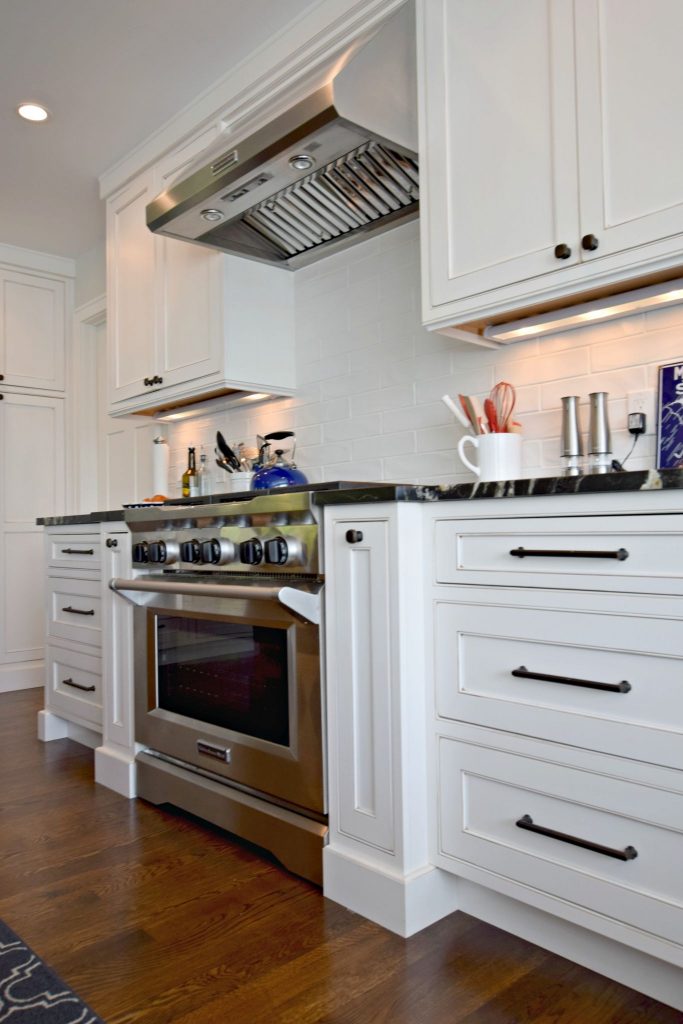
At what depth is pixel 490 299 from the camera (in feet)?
5.79

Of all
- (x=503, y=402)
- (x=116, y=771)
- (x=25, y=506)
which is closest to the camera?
(x=503, y=402)

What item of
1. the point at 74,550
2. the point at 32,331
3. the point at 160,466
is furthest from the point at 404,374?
the point at 32,331

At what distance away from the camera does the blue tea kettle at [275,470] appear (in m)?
2.70

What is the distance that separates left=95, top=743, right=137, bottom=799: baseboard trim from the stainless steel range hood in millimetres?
1794

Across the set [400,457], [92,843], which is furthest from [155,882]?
[400,457]

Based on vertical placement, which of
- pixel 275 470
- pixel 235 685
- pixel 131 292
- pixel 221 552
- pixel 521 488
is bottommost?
pixel 235 685

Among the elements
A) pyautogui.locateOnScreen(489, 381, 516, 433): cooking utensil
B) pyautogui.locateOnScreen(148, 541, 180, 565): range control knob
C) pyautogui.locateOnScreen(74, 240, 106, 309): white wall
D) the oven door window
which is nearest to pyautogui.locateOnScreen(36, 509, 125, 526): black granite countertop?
pyautogui.locateOnScreen(148, 541, 180, 565): range control knob

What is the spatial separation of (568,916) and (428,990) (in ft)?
0.94

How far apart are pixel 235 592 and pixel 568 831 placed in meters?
0.99

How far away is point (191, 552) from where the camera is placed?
2.15 metres

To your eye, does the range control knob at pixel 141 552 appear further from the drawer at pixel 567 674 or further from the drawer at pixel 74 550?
the drawer at pixel 567 674

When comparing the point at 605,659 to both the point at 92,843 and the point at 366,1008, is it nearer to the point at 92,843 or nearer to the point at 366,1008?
the point at 366,1008

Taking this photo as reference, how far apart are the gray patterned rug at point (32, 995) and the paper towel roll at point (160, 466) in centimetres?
229

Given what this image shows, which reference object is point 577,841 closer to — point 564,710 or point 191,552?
point 564,710
